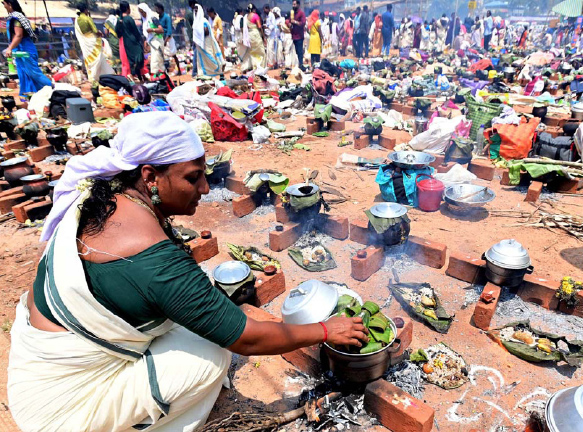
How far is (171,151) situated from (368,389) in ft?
5.87

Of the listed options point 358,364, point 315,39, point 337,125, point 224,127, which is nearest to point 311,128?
point 337,125

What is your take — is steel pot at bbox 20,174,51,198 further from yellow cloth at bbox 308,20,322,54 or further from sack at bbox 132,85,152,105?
yellow cloth at bbox 308,20,322,54

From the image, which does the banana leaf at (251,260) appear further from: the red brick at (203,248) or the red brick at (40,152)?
the red brick at (40,152)

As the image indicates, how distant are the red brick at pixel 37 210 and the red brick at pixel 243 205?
96.8 inches

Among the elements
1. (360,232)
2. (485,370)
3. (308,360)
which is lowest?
(485,370)

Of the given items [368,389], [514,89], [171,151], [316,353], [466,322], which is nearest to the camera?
[171,151]

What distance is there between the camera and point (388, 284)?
3559 millimetres

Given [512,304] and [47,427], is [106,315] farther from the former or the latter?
[512,304]

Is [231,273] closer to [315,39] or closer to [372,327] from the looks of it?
[372,327]

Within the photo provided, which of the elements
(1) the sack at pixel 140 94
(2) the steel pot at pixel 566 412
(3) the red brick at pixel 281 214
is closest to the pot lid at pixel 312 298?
(2) the steel pot at pixel 566 412

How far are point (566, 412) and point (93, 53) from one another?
13.2 metres

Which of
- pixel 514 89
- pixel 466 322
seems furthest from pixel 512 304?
pixel 514 89

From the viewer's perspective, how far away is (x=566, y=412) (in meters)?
1.67

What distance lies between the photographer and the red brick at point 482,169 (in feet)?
18.9
